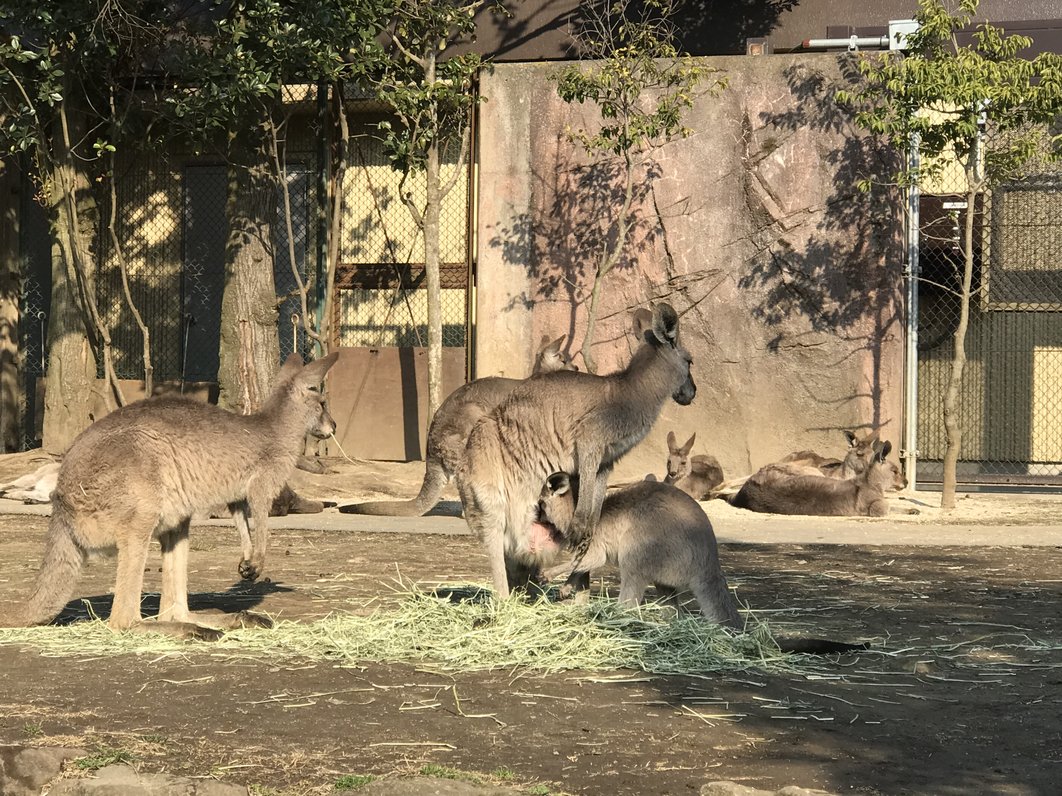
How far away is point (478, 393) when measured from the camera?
869 centimetres

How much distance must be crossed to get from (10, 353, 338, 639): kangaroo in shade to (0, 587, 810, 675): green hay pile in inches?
6.7

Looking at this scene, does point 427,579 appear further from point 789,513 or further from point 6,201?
point 6,201

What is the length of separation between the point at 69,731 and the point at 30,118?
10166 millimetres

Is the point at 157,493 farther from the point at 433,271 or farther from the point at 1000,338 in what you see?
the point at 1000,338

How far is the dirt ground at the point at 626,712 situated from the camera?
4219 mm

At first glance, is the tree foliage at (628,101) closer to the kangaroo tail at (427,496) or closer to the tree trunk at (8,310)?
the kangaroo tail at (427,496)

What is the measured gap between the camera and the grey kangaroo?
6734mm

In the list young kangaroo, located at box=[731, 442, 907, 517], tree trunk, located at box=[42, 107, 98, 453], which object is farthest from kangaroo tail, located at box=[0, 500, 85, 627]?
tree trunk, located at box=[42, 107, 98, 453]

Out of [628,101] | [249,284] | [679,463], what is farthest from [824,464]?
[249,284]

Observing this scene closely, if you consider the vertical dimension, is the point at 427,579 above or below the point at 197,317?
below

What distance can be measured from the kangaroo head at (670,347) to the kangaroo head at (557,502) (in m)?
0.76

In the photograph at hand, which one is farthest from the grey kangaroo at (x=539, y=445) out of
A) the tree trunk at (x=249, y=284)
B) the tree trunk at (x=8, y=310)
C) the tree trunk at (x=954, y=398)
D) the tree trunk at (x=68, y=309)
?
the tree trunk at (x=8, y=310)

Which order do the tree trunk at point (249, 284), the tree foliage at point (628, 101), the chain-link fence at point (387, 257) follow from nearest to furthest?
the tree foliage at point (628, 101), the tree trunk at point (249, 284), the chain-link fence at point (387, 257)

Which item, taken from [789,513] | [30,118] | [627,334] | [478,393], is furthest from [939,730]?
[30,118]
